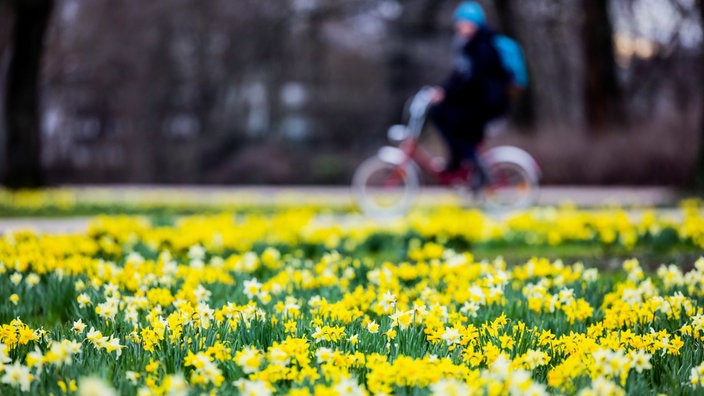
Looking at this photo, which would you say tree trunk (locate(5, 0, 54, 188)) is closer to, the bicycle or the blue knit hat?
the bicycle

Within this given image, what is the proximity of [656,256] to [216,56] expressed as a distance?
24927 mm

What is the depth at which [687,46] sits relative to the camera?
19141mm

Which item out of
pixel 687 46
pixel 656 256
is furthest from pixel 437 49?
pixel 656 256

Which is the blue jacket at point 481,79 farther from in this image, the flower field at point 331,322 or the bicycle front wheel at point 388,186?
the flower field at point 331,322

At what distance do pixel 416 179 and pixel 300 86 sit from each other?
22564mm

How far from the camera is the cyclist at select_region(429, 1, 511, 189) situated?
27.2ft

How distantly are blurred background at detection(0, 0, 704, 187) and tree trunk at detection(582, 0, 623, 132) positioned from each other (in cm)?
4

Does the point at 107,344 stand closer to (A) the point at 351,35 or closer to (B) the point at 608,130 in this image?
(B) the point at 608,130

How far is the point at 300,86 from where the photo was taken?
31281mm

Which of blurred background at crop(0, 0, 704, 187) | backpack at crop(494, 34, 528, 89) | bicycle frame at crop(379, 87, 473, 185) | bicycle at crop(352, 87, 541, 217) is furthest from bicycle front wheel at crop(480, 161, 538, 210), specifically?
blurred background at crop(0, 0, 704, 187)

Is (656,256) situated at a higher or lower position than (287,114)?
lower

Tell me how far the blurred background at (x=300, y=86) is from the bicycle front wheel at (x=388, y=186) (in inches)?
271

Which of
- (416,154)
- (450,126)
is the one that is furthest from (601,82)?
(450,126)

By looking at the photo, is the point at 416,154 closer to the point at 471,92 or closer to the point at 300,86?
the point at 471,92
